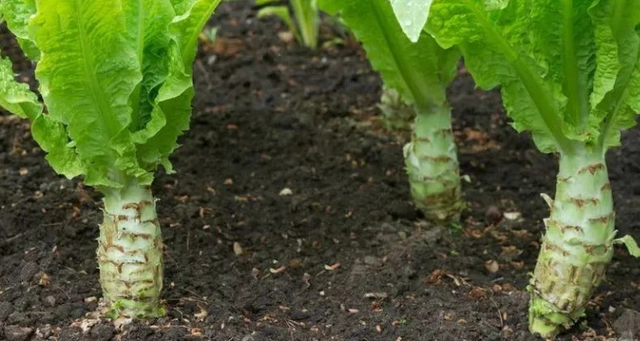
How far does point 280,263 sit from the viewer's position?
11.6 feet

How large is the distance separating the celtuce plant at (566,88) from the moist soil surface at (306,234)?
0.29 meters

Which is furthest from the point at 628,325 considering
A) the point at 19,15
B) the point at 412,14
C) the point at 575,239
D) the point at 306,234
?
the point at 19,15

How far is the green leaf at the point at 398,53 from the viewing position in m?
3.28

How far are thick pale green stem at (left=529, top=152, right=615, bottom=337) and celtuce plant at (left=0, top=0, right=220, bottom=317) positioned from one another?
3.85ft

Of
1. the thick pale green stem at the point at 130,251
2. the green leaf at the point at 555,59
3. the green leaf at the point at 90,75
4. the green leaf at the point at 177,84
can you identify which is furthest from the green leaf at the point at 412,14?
the thick pale green stem at the point at 130,251

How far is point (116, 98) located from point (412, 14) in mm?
935

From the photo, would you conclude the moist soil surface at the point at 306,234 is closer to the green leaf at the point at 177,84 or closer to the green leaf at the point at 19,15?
the green leaf at the point at 177,84

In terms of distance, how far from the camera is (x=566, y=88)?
111 inches

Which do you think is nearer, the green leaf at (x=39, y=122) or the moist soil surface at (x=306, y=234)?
the green leaf at (x=39, y=122)

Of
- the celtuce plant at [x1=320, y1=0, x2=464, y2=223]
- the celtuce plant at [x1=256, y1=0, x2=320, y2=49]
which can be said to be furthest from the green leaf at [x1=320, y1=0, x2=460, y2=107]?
the celtuce plant at [x1=256, y1=0, x2=320, y2=49]

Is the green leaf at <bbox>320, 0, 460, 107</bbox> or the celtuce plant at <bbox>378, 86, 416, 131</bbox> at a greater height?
the green leaf at <bbox>320, 0, 460, 107</bbox>

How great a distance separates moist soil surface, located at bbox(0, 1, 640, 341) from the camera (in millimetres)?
3066

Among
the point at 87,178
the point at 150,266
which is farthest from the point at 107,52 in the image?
the point at 150,266

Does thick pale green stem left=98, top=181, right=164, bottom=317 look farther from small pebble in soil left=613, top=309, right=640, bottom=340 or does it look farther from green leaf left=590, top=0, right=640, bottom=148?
small pebble in soil left=613, top=309, right=640, bottom=340
